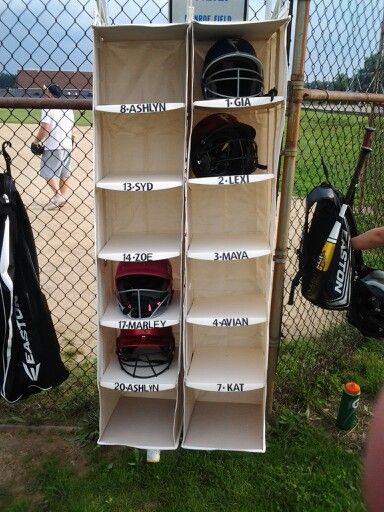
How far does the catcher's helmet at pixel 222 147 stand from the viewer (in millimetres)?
2361

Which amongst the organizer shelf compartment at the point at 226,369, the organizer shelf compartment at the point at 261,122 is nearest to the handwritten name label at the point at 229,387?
the organizer shelf compartment at the point at 226,369

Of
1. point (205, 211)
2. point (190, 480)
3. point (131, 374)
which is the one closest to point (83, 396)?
point (131, 374)

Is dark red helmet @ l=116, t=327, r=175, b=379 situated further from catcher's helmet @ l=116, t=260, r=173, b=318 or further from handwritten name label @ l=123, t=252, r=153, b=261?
handwritten name label @ l=123, t=252, r=153, b=261

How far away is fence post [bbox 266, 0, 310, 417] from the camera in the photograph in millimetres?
2352

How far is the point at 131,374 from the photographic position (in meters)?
2.66

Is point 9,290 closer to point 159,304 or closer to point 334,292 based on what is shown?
point 159,304

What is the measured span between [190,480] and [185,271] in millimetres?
1185

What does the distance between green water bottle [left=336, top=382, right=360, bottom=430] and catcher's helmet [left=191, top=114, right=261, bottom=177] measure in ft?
4.96

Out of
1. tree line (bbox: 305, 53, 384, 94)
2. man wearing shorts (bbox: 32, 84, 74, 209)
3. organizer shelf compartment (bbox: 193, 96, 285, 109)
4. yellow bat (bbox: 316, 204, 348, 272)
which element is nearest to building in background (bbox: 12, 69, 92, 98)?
organizer shelf compartment (bbox: 193, 96, 285, 109)

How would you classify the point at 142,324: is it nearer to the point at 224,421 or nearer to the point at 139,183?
the point at 139,183

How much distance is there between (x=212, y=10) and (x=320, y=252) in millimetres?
1369

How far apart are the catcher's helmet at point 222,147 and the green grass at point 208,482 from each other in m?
1.67

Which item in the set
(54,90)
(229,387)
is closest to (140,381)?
(229,387)

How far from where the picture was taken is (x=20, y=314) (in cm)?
252
